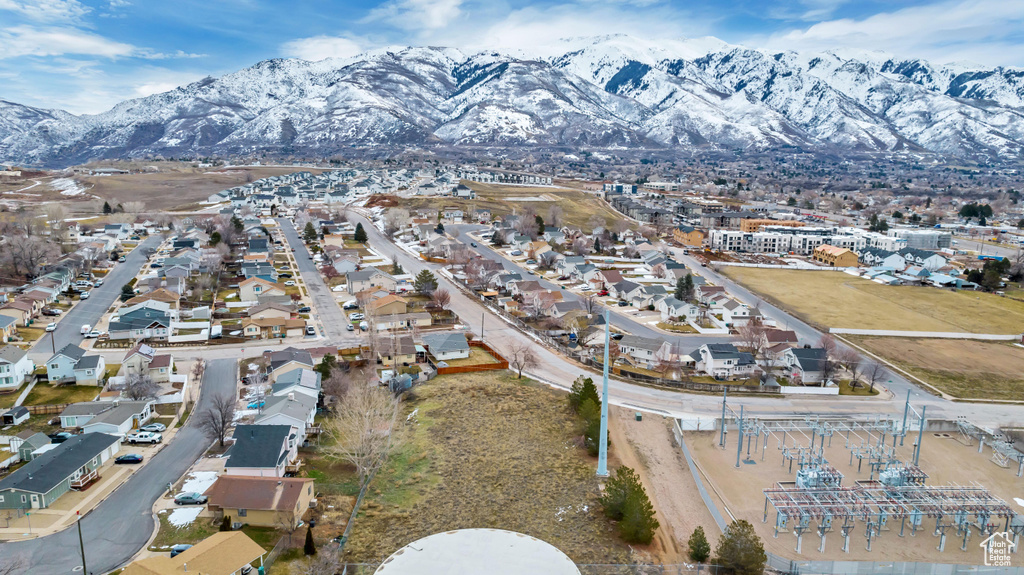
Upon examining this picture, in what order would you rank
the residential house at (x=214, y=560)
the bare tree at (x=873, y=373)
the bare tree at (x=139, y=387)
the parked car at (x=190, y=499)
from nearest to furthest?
the residential house at (x=214, y=560) → the parked car at (x=190, y=499) → the bare tree at (x=139, y=387) → the bare tree at (x=873, y=373)

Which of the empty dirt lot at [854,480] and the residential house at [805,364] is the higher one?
the residential house at [805,364]

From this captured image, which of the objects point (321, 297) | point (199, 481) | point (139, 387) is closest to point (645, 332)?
point (321, 297)

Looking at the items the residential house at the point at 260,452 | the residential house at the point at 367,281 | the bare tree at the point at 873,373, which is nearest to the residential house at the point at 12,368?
the residential house at the point at 260,452

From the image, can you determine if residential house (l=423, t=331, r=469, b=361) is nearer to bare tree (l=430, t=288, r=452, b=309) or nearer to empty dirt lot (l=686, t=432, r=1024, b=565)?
bare tree (l=430, t=288, r=452, b=309)

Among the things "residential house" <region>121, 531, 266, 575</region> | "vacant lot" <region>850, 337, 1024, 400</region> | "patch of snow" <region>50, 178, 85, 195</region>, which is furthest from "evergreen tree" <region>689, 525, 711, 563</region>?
"patch of snow" <region>50, 178, 85, 195</region>

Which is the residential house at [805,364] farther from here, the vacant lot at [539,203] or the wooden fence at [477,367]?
the vacant lot at [539,203]

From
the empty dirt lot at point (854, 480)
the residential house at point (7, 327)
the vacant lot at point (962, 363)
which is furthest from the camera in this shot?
the residential house at point (7, 327)
